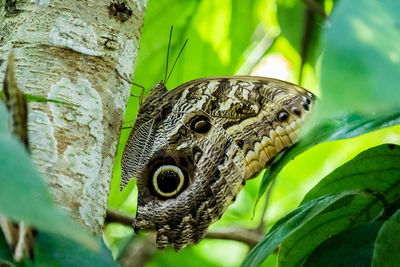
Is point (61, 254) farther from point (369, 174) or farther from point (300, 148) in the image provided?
point (369, 174)

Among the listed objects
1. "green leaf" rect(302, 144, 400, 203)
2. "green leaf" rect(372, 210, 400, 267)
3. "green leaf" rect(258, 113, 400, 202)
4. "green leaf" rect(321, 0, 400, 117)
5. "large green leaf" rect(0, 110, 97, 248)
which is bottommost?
"green leaf" rect(302, 144, 400, 203)

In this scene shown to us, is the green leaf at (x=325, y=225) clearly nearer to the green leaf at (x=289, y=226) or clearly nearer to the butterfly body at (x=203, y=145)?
the green leaf at (x=289, y=226)

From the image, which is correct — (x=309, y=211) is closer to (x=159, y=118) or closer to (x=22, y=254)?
(x=22, y=254)

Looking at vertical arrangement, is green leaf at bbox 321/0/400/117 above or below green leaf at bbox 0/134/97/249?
above

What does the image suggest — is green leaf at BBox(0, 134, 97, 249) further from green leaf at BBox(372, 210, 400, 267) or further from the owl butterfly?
the owl butterfly

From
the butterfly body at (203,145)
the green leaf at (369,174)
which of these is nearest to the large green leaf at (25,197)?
the green leaf at (369,174)

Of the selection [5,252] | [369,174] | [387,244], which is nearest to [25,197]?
[5,252]

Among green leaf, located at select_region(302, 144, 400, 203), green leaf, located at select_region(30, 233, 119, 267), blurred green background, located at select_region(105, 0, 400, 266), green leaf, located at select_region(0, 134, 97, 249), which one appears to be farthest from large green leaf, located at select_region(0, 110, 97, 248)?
green leaf, located at select_region(302, 144, 400, 203)
